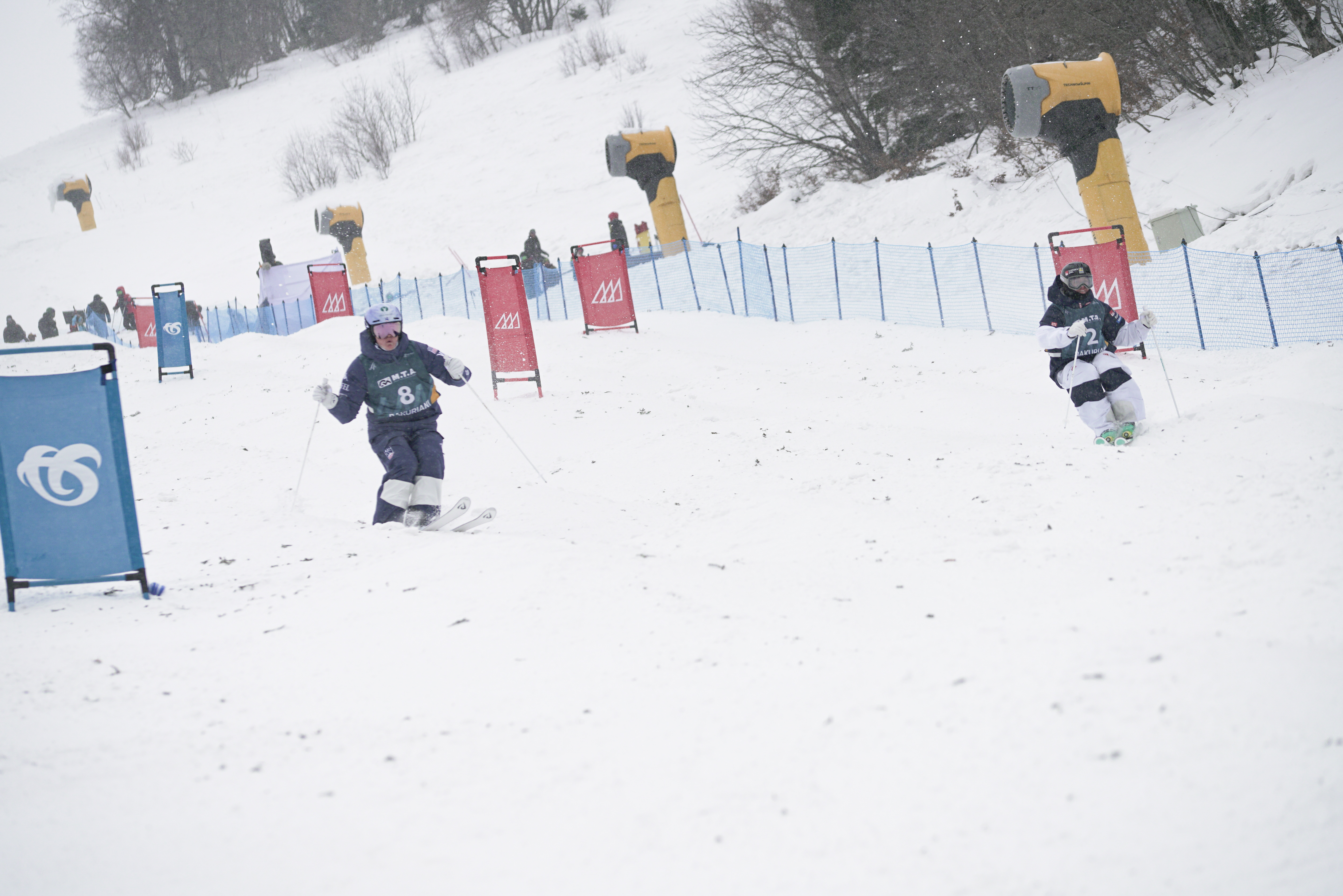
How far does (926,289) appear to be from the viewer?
1542 centimetres

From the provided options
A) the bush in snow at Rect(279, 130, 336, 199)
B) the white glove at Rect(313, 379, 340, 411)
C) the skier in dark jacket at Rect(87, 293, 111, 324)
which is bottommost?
the white glove at Rect(313, 379, 340, 411)

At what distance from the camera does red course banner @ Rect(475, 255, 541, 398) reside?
12.3 metres

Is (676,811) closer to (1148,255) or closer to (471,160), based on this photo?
(1148,255)

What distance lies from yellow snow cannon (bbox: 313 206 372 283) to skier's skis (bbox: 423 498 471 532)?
25.5 metres

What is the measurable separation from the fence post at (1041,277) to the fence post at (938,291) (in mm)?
1460

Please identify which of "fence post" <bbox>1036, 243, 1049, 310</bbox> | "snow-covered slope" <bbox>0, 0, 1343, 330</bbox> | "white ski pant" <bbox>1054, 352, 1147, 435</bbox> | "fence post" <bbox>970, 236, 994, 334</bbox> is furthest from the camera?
"snow-covered slope" <bbox>0, 0, 1343, 330</bbox>

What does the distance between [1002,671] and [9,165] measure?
72820mm

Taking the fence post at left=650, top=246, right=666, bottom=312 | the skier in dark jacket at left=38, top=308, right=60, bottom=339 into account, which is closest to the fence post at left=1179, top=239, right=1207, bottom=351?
the fence post at left=650, top=246, right=666, bottom=312

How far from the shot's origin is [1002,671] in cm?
321

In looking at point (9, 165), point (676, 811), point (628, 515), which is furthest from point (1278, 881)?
point (9, 165)

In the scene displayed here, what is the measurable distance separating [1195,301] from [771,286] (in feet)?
25.1

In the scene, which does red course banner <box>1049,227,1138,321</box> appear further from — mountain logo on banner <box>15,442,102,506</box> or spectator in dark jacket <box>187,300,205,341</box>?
spectator in dark jacket <box>187,300,205,341</box>

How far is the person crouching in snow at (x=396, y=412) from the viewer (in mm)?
6867

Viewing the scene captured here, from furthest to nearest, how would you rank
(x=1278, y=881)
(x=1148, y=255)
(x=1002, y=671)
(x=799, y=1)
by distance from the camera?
1. (x=799, y=1)
2. (x=1148, y=255)
3. (x=1002, y=671)
4. (x=1278, y=881)
